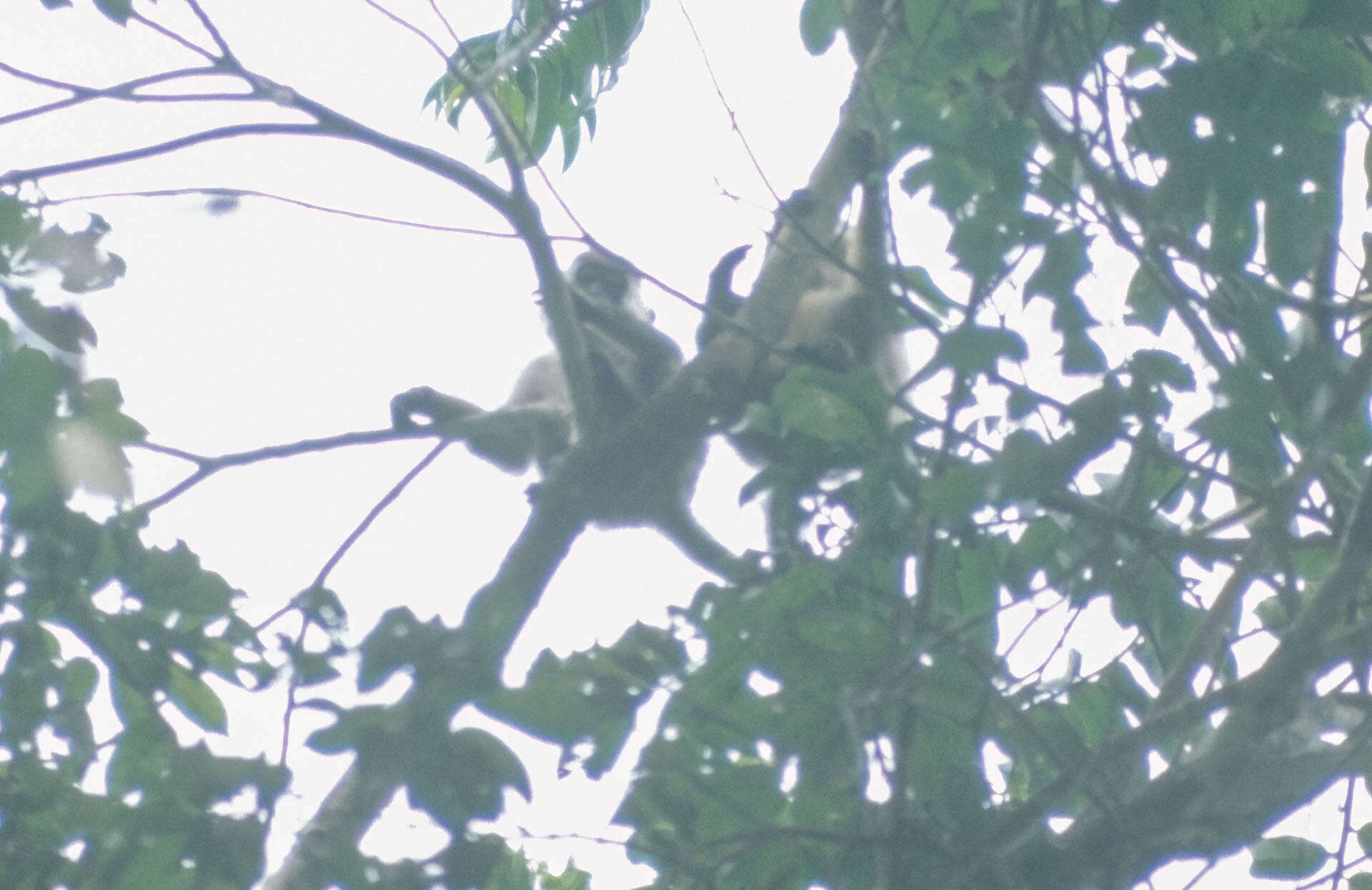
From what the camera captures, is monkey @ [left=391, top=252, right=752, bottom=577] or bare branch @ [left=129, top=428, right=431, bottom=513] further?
monkey @ [left=391, top=252, right=752, bottom=577]

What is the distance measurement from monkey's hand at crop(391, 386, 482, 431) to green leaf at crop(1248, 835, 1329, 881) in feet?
11.6

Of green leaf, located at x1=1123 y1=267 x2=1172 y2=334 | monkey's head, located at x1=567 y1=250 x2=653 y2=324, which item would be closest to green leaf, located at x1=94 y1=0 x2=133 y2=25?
green leaf, located at x1=1123 y1=267 x2=1172 y2=334

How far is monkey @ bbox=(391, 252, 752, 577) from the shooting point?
577cm

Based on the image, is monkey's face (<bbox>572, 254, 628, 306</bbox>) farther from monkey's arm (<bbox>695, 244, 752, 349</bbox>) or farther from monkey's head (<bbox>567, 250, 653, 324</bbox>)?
monkey's arm (<bbox>695, 244, 752, 349</bbox>)

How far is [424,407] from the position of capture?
19.2ft

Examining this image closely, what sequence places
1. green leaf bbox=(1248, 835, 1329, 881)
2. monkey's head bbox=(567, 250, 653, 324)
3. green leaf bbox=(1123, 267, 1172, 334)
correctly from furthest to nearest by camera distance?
1. monkey's head bbox=(567, 250, 653, 324)
2. green leaf bbox=(1123, 267, 1172, 334)
3. green leaf bbox=(1248, 835, 1329, 881)

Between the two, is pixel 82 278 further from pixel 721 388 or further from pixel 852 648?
pixel 721 388

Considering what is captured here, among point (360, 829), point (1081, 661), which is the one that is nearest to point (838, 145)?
point (1081, 661)

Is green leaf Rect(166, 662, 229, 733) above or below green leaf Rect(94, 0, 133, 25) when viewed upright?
below

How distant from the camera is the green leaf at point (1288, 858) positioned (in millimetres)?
2873

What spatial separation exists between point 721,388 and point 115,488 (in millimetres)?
2251

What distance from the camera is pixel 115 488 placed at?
236cm

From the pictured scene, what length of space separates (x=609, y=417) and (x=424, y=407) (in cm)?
73

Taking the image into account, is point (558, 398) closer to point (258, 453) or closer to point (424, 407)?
point (424, 407)
